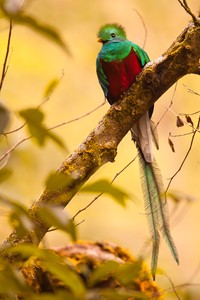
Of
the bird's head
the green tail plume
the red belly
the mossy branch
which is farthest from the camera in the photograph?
the bird's head

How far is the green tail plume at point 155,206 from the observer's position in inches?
68.6

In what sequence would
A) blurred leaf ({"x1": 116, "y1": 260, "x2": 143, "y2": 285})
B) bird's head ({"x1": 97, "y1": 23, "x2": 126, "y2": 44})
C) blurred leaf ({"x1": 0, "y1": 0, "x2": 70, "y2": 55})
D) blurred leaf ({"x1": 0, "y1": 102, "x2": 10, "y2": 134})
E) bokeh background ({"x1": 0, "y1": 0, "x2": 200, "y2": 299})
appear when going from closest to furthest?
blurred leaf ({"x1": 0, "y1": 0, "x2": 70, "y2": 55})
blurred leaf ({"x1": 0, "y1": 102, "x2": 10, "y2": 134})
blurred leaf ({"x1": 116, "y1": 260, "x2": 143, "y2": 285})
bird's head ({"x1": 97, "y1": 23, "x2": 126, "y2": 44})
bokeh background ({"x1": 0, "y1": 0, "x2": 200, "y2": 299})

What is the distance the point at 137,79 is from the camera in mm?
1671

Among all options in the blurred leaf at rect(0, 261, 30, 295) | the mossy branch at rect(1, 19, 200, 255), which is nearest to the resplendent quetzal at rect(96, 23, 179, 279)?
the mossy branch at rect(1, 19, 200, 255)

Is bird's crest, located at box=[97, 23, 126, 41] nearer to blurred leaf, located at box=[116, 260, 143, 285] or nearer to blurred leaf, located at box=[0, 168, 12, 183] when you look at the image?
blurred leaf, located at box=[116, 260, 143, 285]

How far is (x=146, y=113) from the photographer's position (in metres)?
1.96

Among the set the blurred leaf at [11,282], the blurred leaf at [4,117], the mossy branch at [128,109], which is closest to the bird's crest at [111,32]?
the mossy branch at [128,109]

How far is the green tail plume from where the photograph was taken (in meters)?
1.74

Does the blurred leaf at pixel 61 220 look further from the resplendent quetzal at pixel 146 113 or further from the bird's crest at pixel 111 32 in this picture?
the bird's crest at pixel 111 32

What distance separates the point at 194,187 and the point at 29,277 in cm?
373

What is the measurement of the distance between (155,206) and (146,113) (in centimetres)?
31

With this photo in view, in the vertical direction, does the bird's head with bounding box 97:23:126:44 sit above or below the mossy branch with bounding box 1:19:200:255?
above

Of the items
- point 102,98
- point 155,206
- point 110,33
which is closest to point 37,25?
point 155,206

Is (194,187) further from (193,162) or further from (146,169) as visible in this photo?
(146,169)
